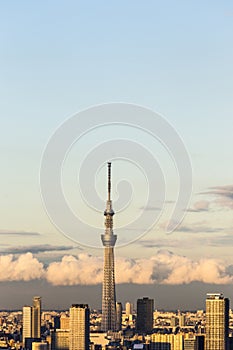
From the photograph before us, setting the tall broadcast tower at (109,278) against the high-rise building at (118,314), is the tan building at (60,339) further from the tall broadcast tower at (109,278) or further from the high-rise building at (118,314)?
the high-rise building at (118,314)

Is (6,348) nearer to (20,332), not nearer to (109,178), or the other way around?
(20,332)

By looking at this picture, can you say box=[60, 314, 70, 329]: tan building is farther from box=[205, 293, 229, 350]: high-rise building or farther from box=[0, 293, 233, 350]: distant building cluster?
box=[205, 293, 229, 350]: high-rise building

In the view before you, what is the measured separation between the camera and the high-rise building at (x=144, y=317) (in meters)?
33.5

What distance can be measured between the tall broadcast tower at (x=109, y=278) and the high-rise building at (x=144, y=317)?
946mm

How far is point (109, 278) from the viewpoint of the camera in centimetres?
3944

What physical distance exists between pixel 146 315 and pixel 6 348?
540 centimetres

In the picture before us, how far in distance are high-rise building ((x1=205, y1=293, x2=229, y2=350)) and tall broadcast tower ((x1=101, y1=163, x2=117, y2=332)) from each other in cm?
310

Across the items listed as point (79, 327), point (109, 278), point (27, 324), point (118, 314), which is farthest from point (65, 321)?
A: point (109, 278)

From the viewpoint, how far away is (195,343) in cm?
3394

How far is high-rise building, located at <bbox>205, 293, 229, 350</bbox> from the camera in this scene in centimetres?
3269

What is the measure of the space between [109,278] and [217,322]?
6055 mm

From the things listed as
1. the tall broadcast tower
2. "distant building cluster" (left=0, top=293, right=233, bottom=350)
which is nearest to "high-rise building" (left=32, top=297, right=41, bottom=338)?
"distant building cluster" (left=0, top=293, right=233, bottom=350)

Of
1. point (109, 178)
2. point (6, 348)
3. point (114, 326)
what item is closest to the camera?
point (6, 348)

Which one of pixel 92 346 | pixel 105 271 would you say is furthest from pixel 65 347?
pixel 105 271
